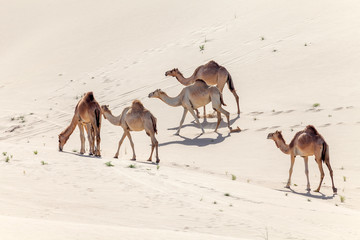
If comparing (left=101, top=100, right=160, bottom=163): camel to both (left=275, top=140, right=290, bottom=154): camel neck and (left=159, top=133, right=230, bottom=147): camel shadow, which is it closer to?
(left=275, top=140, right=290, bottom=154): camel neck

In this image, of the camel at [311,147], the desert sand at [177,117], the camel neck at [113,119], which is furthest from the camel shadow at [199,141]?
the camel at [311,147]

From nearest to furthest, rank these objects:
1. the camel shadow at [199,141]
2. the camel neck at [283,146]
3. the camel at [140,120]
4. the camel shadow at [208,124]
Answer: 1. the camel neck at [283,146]
2. the camel at [140,120]
3. the camel shadow at [199,141]
4. the camel shadow at [208,124]

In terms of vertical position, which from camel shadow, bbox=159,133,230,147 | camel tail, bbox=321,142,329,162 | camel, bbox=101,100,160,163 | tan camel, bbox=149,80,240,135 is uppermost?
tan camel, bbox=149,80,240,135

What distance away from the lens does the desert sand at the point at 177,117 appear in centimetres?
960

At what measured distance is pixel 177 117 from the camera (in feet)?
71.5

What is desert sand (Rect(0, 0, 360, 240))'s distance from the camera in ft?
31.5

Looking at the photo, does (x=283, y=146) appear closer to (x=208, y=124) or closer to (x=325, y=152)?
(x=325, y=152)

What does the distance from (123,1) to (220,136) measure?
802 inches

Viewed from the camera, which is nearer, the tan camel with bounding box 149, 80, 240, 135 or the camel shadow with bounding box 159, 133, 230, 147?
the camel shadow with bounding box 159, 133, 230, 147

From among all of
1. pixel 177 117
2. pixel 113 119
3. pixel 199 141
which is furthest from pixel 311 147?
pixel 177 117

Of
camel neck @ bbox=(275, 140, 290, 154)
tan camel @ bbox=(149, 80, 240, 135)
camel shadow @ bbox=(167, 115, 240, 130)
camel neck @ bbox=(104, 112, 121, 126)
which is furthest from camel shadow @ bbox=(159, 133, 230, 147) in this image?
camel neck @ bbox=(275, 140, 290, 154)

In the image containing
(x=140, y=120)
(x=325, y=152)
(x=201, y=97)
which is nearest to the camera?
(x=325, y=152)

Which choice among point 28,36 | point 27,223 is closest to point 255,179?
point 27,223

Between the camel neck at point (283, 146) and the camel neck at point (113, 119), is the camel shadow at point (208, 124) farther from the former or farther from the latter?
the camel neck at point (283, 146)
